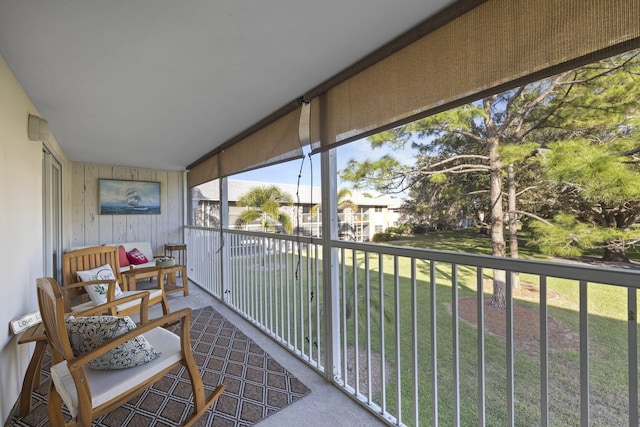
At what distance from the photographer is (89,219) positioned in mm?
A: 4105

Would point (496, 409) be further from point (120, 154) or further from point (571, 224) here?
point (120, 154)

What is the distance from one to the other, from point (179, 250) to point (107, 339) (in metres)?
3.77

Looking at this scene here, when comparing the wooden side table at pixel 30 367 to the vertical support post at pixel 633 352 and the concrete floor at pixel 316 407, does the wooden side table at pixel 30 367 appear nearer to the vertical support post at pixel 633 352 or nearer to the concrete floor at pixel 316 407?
the concrete floor at pixel 316 407

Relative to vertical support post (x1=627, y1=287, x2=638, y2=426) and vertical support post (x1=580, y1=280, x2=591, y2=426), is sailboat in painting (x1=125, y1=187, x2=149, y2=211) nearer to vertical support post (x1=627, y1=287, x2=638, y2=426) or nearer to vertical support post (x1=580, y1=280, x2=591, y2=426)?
vertical support post (x1=580, y1=280, x2=591, y2=426)

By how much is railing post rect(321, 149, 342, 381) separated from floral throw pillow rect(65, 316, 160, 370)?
3.46 ft

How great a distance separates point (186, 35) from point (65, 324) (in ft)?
4.85

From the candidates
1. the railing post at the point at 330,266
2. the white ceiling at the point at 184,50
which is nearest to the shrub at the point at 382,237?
the railing post at the point at 330,266

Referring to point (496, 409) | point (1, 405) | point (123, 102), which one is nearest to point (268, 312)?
point (1, 405)

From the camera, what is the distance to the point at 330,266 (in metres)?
1.83

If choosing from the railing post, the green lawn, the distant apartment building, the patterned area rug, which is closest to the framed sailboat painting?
the distant apartment building

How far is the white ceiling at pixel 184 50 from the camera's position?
109 centimetres

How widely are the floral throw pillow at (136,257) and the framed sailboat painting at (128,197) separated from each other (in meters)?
0.73

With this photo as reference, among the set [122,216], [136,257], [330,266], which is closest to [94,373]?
[330,266]

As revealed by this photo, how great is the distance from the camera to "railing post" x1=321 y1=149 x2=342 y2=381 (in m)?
1.82
